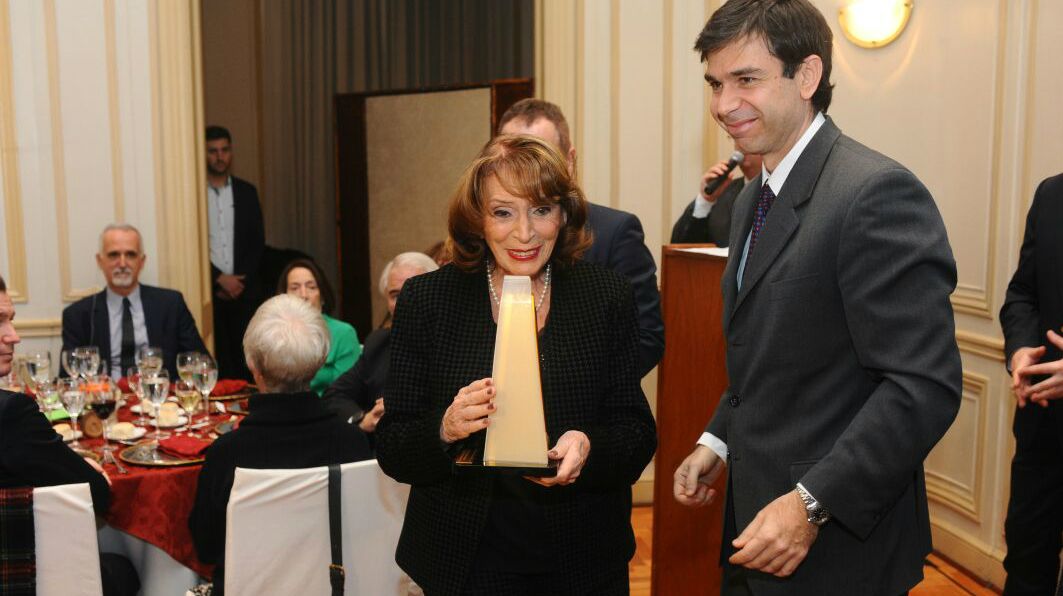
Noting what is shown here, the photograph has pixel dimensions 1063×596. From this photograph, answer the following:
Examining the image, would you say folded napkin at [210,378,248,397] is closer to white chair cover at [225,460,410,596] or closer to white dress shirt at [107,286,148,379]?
white dress shirt at [107,286,148,379]

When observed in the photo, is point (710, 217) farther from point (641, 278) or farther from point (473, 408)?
point (473, 408)

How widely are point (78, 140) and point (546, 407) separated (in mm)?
3935

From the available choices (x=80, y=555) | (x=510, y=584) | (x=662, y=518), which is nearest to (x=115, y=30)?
(x=80, y=555)

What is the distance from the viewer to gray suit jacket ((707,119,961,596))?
4.55 feet

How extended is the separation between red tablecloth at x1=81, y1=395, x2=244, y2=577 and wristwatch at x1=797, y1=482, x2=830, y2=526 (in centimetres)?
193

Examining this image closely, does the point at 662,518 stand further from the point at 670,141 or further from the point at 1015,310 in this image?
the point at 670,141

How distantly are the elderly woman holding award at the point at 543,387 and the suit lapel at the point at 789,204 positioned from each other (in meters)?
0.33

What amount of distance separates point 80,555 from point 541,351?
1.37 m

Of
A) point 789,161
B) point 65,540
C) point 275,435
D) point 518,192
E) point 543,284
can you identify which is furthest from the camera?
point 275,435

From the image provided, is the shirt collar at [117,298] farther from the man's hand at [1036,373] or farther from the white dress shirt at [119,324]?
the man's hand at [1036,373]

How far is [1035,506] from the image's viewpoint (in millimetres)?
2975

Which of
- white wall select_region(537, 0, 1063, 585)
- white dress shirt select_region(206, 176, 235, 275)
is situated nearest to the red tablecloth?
white wall select_region(537, 0, 1063, 585)

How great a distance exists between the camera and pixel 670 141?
4.94m

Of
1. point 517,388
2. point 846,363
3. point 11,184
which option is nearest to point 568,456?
point 517,388
